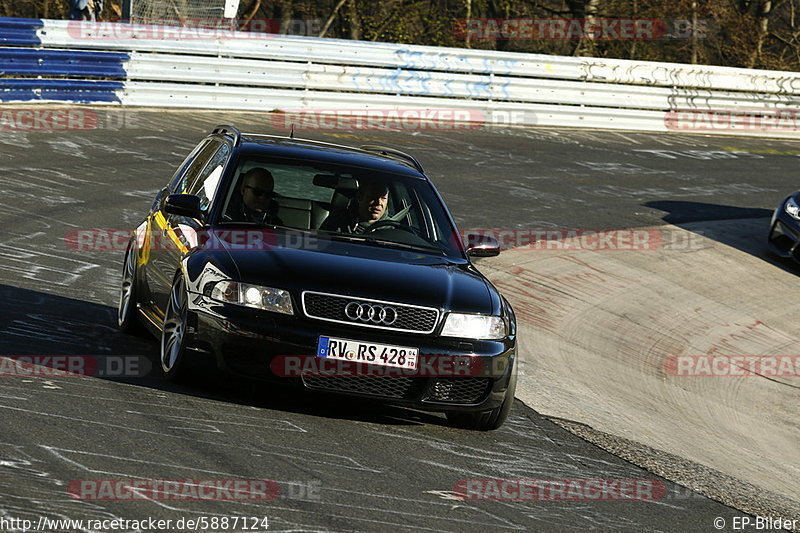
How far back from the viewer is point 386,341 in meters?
6.61

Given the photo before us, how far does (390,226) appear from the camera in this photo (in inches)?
313

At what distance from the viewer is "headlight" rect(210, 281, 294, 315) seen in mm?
6625

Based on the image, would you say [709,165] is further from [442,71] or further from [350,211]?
[350,211]

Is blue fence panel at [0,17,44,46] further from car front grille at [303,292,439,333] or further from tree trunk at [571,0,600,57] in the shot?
tree trunk at [571,0,600,57]

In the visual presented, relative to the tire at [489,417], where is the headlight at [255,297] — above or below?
above

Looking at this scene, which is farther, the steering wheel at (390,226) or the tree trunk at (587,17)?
the tree trunk at (587,17)

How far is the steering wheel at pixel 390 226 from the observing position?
7875mm

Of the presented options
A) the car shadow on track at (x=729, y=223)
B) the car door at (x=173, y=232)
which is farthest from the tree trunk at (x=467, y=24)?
the car door at (x=173, y=232)

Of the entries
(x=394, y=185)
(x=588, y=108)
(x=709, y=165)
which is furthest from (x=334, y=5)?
(x=394, y=185)

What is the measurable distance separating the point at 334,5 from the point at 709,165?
52.0 feet

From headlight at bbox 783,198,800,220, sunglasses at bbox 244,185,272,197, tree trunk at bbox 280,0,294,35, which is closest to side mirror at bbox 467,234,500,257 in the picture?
sunglasses at bbox 244,185,272,197
